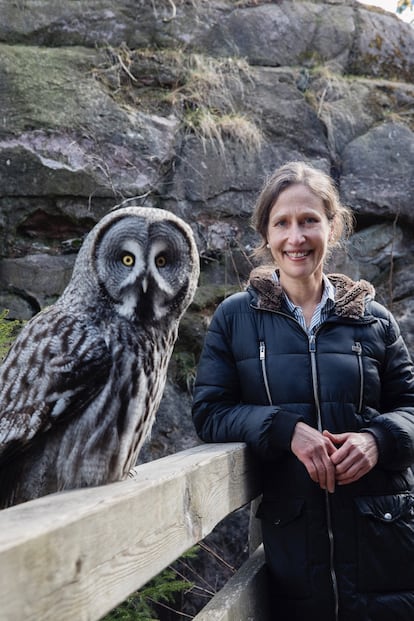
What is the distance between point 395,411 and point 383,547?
1.27 ft

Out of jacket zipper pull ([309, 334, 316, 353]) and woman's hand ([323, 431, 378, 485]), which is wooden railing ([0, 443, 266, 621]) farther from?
jacket zipper pull ([309, 334, 316, 353])

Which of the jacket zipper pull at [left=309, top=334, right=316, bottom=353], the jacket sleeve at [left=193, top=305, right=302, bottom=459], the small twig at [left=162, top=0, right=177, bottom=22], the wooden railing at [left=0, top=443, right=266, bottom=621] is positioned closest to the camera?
the wooden railing at [left=0, top=443, right=266, bottom=621]

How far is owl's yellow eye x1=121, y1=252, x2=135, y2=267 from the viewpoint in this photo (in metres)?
1.98

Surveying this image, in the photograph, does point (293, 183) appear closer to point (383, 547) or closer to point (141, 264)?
point (141, 264)

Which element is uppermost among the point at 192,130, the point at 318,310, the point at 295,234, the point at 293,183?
the point at 192,130

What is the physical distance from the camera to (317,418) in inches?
78.1

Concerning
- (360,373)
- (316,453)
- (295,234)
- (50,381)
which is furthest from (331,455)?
(50,381)

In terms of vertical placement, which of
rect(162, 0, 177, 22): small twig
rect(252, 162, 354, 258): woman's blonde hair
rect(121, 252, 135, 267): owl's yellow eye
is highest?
rect(162, 0, 177, 22): small twig

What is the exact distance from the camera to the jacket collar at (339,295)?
6.80ft

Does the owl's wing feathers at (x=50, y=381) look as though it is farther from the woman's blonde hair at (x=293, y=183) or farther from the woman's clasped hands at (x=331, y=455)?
the woman's blonde hair at (x=293, y=183)

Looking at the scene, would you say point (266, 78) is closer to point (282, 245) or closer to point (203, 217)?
point (203, 217)

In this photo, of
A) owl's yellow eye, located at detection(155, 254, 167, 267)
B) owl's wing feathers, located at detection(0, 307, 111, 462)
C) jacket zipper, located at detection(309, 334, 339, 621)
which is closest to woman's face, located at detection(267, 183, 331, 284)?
jacket zipper, located at detection(309, 334, 339, 621)

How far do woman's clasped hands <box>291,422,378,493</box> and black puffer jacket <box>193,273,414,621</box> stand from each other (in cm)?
5

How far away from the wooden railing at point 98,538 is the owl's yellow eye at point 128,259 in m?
0.63
